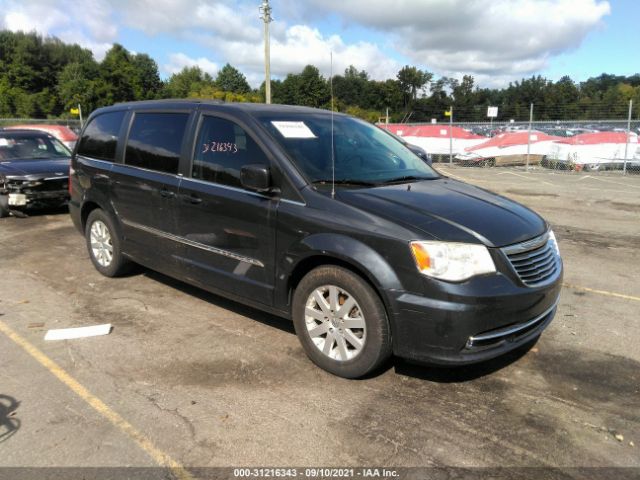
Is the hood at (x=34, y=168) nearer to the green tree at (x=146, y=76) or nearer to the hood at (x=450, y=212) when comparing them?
the hood at (x=450, y=212)

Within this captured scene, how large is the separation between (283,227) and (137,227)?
6.78 ft

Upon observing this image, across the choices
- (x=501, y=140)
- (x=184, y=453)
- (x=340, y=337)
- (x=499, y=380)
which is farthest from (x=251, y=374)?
(x=501, y=140)

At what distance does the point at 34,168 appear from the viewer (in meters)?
9.40

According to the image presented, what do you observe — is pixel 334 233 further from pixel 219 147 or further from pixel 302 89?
pixel 302 89

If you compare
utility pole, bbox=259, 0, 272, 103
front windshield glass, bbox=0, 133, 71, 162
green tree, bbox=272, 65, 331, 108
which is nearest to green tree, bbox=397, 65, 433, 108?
green tree, bbox=272, 65, 331, 108

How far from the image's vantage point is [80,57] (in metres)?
93.8

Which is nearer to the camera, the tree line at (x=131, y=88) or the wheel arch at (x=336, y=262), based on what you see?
the wheel arch at (x=336, y=262)

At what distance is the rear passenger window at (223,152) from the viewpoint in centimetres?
397

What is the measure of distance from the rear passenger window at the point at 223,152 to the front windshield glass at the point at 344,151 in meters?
0.22

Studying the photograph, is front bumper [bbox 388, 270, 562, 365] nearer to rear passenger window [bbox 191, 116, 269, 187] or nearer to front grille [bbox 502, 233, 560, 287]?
front grille [bbox 502, 233, 560, 287]

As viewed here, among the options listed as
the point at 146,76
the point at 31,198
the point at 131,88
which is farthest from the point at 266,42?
the point at 146,76

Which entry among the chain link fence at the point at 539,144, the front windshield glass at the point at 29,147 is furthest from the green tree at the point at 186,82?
the front windshield glass at the point at 29,147

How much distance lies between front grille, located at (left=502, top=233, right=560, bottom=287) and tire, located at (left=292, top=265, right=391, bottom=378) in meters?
0.91

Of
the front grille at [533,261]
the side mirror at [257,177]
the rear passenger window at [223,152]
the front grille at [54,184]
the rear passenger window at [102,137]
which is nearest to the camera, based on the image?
the front grille at [533,261]
